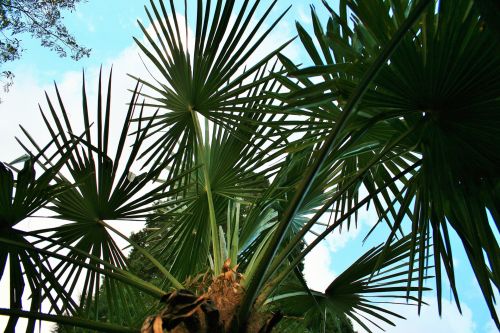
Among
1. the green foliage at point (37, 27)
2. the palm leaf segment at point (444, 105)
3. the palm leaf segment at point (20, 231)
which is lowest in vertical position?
the palm leaf segment at point (20, 231)

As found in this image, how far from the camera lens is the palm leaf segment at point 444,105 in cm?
177

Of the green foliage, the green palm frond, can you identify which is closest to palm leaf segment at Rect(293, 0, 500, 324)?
the green palm frond

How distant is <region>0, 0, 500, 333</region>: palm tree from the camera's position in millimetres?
1797

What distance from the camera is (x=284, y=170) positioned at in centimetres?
265

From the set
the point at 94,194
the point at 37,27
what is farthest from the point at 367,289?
the point at 37,27

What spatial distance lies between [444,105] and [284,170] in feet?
3.18

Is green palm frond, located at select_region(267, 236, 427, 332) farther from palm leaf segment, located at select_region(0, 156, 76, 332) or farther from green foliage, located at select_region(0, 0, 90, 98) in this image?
green foliage, located at select_region(0, 0, 90, 98)

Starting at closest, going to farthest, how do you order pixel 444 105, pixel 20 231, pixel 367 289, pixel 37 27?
1. pixel 444 105
2. pixel 20 231
3. pixel 367 289
4. pixel 37 27

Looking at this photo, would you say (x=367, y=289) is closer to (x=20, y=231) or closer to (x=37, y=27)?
(x=20, y=231)

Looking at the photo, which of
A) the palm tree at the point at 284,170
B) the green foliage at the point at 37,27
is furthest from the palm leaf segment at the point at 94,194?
the green foliage at the point at 37,27

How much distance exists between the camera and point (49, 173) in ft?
7.29

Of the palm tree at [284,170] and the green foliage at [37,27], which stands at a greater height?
the green foliage at [37,27]

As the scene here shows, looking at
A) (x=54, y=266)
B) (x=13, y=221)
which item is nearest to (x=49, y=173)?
(x=13, y=221)

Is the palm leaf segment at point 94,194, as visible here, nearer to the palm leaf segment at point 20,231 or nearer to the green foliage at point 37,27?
the palm leaf segment at point 20,231
